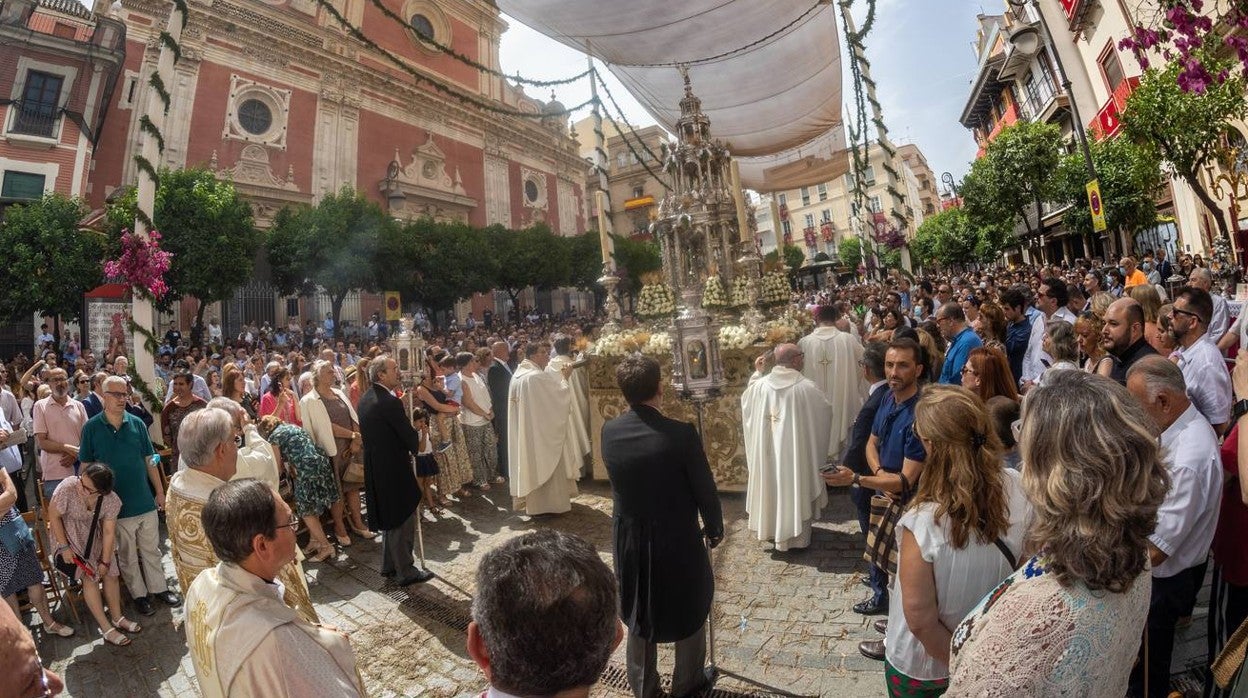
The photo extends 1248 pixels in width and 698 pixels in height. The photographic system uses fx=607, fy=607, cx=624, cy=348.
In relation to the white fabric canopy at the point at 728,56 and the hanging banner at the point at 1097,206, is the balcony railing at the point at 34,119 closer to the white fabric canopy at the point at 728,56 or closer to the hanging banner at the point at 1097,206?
the white fabric canopy at the point at 728,56

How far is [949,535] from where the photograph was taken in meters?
1.85

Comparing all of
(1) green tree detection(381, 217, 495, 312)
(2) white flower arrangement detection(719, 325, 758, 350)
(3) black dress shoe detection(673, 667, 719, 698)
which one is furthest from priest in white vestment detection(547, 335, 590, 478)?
(1) green tree detection(381, 217, 495, 312)

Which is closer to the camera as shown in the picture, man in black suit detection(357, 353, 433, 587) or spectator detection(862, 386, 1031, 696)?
spectator detection(862, 386, 1031, 696)

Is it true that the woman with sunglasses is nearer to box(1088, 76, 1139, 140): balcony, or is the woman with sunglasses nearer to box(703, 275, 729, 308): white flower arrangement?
box(703, 275, 729, 308): white flower arrangement

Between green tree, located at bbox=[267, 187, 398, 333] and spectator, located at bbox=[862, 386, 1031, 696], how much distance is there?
2349 centimetres

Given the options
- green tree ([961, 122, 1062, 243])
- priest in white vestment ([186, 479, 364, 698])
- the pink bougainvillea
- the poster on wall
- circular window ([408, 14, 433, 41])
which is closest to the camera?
priest in white vestment ([186, 479, 364, 698])

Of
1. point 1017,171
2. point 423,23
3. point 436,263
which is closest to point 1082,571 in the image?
point 1017,171

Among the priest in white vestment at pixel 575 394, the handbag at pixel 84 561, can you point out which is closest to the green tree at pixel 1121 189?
the priest in white vestment at pixel 575 394

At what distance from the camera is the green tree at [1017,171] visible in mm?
21600

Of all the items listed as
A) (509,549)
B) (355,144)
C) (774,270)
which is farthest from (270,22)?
(509,549)

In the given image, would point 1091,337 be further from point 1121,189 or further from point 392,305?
point 392,305

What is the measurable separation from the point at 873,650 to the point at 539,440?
3.83 m

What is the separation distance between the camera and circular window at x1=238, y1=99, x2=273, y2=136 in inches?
952

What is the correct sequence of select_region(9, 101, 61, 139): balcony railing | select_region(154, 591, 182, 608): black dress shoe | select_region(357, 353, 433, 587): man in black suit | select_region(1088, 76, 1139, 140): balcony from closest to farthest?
select_region(154, 591, 182, 608): black dress shoe → select_region(357, 353, 433, 587): man in black suit → select_region(9, 101, 61, 139): balcony railing → select_region(1088, 76, 1139, 140): balcony
